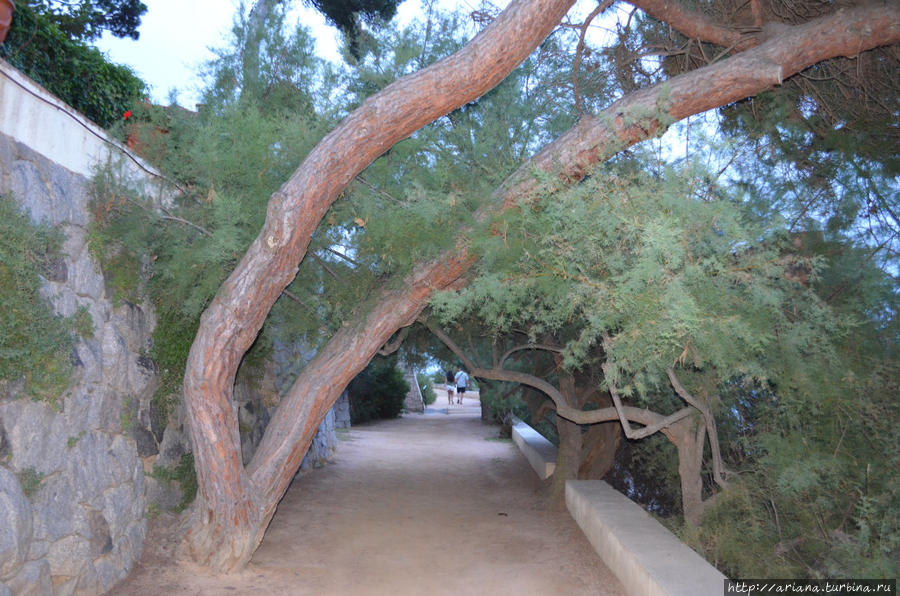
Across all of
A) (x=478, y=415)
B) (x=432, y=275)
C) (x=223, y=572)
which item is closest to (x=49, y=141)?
(x=432, y=275)

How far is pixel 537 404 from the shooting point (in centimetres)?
1225

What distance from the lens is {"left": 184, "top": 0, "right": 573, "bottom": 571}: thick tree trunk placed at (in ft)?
16.4

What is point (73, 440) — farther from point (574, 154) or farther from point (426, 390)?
point (426, 390)

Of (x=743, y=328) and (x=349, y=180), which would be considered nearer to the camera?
(x=743, y=328)

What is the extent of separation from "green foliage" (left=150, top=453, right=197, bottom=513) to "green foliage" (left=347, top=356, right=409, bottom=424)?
38.6 ft

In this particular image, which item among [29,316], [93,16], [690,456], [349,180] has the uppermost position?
[93,16]

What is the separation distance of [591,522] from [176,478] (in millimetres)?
4106

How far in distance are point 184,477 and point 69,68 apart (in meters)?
4.08

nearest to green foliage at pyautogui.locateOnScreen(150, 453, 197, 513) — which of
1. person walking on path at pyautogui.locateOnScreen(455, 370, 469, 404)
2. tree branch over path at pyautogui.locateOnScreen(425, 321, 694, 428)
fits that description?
tree branch over path at pyautogui.locateOnScreen(425, 321, 694, 428)

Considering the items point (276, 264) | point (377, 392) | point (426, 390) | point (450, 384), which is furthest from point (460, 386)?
point (276, 264)

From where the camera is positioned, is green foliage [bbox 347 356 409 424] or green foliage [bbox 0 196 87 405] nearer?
green foliage [bbox 0 196 87 405]

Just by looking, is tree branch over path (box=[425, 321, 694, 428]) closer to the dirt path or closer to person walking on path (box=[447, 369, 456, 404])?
the dirt path

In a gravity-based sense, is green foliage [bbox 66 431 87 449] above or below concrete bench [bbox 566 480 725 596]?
above

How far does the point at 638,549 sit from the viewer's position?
5223mm
